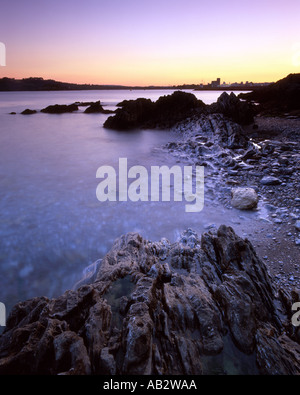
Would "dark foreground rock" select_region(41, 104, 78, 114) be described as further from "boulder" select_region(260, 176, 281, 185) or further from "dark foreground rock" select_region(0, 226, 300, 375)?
"dark foreground rock" select_region(0, 226, 300, 375)

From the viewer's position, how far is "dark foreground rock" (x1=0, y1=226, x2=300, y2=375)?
7.80 ft

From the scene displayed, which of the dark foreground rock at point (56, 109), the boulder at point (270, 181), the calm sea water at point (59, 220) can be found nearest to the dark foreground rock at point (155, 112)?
the calm sea water at point (59, 220)

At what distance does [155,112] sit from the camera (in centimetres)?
2412

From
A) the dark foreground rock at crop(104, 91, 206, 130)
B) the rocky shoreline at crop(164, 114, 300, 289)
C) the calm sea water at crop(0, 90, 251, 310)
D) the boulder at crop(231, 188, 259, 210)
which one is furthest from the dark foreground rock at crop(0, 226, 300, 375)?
the dark foreground rock at crop(104, 91, 206, 130)

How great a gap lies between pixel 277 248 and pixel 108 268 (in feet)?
12.7

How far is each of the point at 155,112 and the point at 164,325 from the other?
24205mm

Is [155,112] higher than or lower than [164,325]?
higher

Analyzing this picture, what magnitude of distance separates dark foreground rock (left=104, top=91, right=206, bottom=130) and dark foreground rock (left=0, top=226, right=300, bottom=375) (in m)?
20.9

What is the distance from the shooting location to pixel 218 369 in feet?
8.23

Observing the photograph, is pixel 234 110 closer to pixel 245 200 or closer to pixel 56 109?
pixel 245 200

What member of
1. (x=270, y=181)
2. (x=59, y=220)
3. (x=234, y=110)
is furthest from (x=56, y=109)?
(x=270, y=181)

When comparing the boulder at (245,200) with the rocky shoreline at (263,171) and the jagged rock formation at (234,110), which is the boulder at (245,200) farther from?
the jagged rock formation at (234,110)
